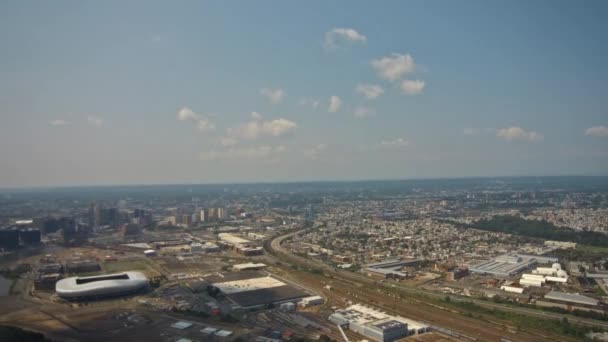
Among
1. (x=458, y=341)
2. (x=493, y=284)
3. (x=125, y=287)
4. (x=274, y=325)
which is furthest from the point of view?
(x=493, y=284)

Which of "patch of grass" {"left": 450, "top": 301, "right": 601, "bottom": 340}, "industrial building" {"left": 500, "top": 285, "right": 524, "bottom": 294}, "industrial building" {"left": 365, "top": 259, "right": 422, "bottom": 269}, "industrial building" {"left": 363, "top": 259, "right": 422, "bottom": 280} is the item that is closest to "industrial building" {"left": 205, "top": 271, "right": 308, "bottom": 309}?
"industrial building" {"left": 363, "top": 259, "right": 422, "bottom": 280}

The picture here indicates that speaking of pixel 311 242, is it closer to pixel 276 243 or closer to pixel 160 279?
pixel 276 243

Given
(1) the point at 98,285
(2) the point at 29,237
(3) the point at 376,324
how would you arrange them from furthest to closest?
(2) the point at 29,237 → (1) the point at 98,285 → (3) the point at 376,324

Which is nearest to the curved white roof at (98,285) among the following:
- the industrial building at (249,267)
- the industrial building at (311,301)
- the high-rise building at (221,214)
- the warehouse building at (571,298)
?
the industrial building at (249,267)

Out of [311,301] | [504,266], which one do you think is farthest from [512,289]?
[311,301]

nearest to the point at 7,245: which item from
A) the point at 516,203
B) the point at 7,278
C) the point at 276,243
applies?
the point at 7,278

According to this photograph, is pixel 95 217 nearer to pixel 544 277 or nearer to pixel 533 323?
pixel 544 277
